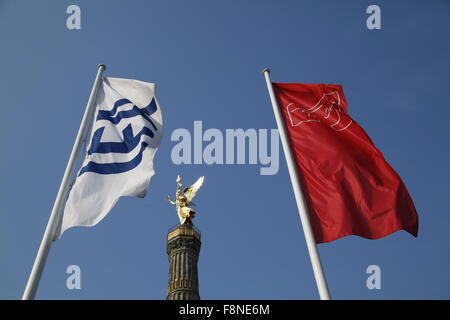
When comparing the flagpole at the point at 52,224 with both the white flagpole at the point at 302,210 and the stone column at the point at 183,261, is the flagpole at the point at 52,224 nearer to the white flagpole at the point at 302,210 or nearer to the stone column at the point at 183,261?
the white flagpole at the point at 302,210

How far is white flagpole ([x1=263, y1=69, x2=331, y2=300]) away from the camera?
1070 cm

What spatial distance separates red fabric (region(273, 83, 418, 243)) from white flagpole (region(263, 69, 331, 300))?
0.32m

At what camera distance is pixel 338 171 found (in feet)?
41.8

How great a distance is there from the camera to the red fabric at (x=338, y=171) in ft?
39.1

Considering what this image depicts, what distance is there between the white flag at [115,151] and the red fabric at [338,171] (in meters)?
3.51

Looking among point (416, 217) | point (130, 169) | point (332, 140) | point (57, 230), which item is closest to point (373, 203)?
point (416, 217)

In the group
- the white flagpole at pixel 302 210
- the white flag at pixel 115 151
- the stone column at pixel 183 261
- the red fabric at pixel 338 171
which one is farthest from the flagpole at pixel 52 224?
the stone column at pixel 183 261

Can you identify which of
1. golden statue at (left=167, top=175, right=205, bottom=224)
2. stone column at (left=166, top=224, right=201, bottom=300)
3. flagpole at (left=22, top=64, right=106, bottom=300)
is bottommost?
flagpole at (left=22, top=64, right=106, bottom=300)

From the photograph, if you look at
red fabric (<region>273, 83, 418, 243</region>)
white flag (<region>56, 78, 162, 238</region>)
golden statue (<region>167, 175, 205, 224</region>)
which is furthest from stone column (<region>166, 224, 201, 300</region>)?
red fabric (<region>273, 83, 418, 243</region>)

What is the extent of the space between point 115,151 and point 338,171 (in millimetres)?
5360

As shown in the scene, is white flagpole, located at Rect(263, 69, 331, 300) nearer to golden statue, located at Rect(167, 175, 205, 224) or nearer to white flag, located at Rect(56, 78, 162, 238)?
white flag, located at Rect(56, 78, 162, 238)
